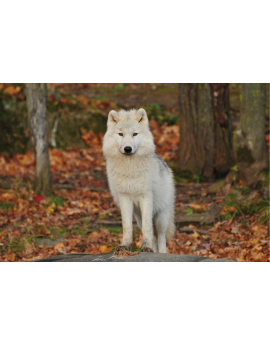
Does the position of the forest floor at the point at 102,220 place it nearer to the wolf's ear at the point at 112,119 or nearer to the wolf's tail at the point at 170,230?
the wolf's tail at the point at 170,230

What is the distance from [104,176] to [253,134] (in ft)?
15.8

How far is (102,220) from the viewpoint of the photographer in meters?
8.82

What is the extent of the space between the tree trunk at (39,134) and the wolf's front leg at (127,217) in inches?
Result: 164

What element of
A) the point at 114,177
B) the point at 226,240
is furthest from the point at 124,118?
the point at 226,240

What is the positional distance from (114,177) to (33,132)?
14.3ft

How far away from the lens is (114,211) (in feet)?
31.0

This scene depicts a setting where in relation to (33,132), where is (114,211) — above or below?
below

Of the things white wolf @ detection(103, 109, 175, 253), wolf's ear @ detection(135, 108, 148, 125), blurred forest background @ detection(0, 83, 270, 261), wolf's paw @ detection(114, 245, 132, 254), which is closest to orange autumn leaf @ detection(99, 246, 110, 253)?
blurred forest background @ detection(0, 83, 270, 261)

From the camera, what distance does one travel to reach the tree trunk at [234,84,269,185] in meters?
8.54

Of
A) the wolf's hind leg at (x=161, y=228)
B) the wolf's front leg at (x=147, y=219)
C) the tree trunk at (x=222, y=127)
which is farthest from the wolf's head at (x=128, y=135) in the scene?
the tree trunk at (x=222, y=127)

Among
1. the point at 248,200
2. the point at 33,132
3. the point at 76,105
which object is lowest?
the point at 248,200
